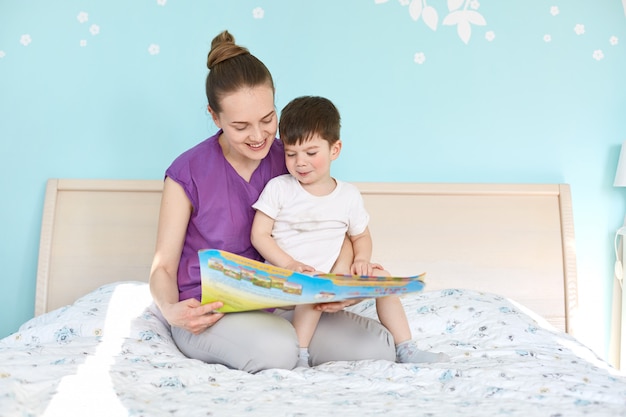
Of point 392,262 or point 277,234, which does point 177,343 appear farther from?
point 392,262

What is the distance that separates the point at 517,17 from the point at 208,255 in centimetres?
175

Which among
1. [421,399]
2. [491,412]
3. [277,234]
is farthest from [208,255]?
[491,412]

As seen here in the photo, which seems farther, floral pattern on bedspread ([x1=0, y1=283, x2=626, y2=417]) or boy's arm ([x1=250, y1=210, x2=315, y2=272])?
boy's arm ([x1=250, y1=210, x2=315, y2=272])

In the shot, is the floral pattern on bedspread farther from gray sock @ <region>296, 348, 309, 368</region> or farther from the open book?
the open book

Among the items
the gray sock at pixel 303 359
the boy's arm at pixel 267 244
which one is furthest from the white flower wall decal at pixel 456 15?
the gray sock at pixel 303 359

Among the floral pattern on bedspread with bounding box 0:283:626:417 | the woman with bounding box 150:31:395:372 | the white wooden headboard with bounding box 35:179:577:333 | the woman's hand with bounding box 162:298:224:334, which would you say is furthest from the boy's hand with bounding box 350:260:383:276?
the white wooden headboard with bounding box 35:179:577:333

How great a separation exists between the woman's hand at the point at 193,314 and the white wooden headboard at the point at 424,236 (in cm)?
92

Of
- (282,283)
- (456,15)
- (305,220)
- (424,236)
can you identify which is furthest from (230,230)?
(456,15)

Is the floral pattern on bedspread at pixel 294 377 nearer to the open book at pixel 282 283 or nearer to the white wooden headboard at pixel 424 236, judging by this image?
the open book at pixel 282 283

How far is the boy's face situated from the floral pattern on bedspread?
1.55 ft

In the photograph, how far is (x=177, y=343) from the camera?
170 centimetres

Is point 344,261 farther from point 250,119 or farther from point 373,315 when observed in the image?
point 250,119

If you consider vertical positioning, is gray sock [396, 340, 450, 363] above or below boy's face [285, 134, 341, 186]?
below

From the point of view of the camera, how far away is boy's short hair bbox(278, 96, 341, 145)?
1.66 meters
